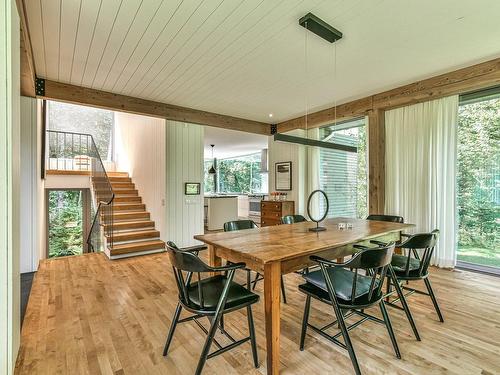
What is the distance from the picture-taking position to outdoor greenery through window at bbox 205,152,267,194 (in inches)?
435

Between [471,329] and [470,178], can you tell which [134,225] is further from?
[470,178]

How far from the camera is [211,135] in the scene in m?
7.38

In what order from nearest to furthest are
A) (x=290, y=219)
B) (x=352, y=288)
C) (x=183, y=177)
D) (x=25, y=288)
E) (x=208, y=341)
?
(x=208, y=341)
(x=352, y=288)
(x=25, y=288)
(x=290, y=219)
(x=183, y=177)

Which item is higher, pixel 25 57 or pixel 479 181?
pixel 25 57

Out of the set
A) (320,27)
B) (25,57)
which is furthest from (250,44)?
(25,57)

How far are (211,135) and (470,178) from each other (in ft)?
18.8

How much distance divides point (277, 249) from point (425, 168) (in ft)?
10.8

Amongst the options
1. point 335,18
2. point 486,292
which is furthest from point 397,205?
point 335,18

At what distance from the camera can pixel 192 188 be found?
5.58 m

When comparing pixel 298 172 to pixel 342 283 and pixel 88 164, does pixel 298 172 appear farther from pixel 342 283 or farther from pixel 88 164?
pixel 88 164

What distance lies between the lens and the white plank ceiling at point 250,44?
2311mm

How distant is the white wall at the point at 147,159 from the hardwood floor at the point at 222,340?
92.0 inches

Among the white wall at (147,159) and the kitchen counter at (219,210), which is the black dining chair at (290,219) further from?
the kitchen counter at (219,210)

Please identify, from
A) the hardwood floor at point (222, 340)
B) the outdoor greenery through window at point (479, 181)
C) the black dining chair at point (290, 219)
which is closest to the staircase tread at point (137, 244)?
the hardwood floor at point (222, 340)
